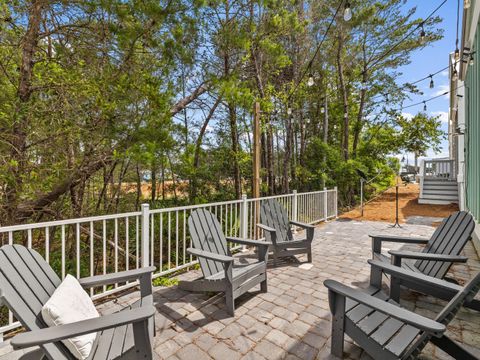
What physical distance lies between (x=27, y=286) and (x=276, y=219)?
10.8 feet

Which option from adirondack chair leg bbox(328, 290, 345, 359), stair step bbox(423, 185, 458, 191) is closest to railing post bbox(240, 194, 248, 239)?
adirondack chair leg bbox(328, 290, 345, 359)

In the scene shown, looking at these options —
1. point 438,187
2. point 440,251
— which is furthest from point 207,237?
point 438,187

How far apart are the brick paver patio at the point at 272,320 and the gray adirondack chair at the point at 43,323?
56 centimetres

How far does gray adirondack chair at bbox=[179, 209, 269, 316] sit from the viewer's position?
2.44 m

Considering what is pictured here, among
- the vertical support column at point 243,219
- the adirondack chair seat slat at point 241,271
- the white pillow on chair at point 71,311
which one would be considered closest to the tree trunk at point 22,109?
the white pillow on chair at point 71,311

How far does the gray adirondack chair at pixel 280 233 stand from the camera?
3.76 meters

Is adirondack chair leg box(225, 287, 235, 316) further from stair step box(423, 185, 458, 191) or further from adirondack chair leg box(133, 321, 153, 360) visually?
stair step box(423, 185, 458, 191)

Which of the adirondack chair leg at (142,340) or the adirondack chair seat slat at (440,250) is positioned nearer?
the adirondack chair leg at (142,340)

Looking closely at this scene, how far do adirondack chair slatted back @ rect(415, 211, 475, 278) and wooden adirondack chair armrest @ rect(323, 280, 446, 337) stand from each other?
4.88 feet

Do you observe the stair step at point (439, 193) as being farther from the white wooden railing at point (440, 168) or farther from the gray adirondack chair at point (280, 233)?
the gray adirondack chair at point (280, 233)

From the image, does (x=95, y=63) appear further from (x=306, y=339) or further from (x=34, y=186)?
(x=306, y=339)

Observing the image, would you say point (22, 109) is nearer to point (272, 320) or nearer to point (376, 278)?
point (272, 320)

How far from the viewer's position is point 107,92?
12.6 ft

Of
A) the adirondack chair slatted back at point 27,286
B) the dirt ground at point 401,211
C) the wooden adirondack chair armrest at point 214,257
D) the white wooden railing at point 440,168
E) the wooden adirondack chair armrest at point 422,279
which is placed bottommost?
the dirt ground at point 401,211
